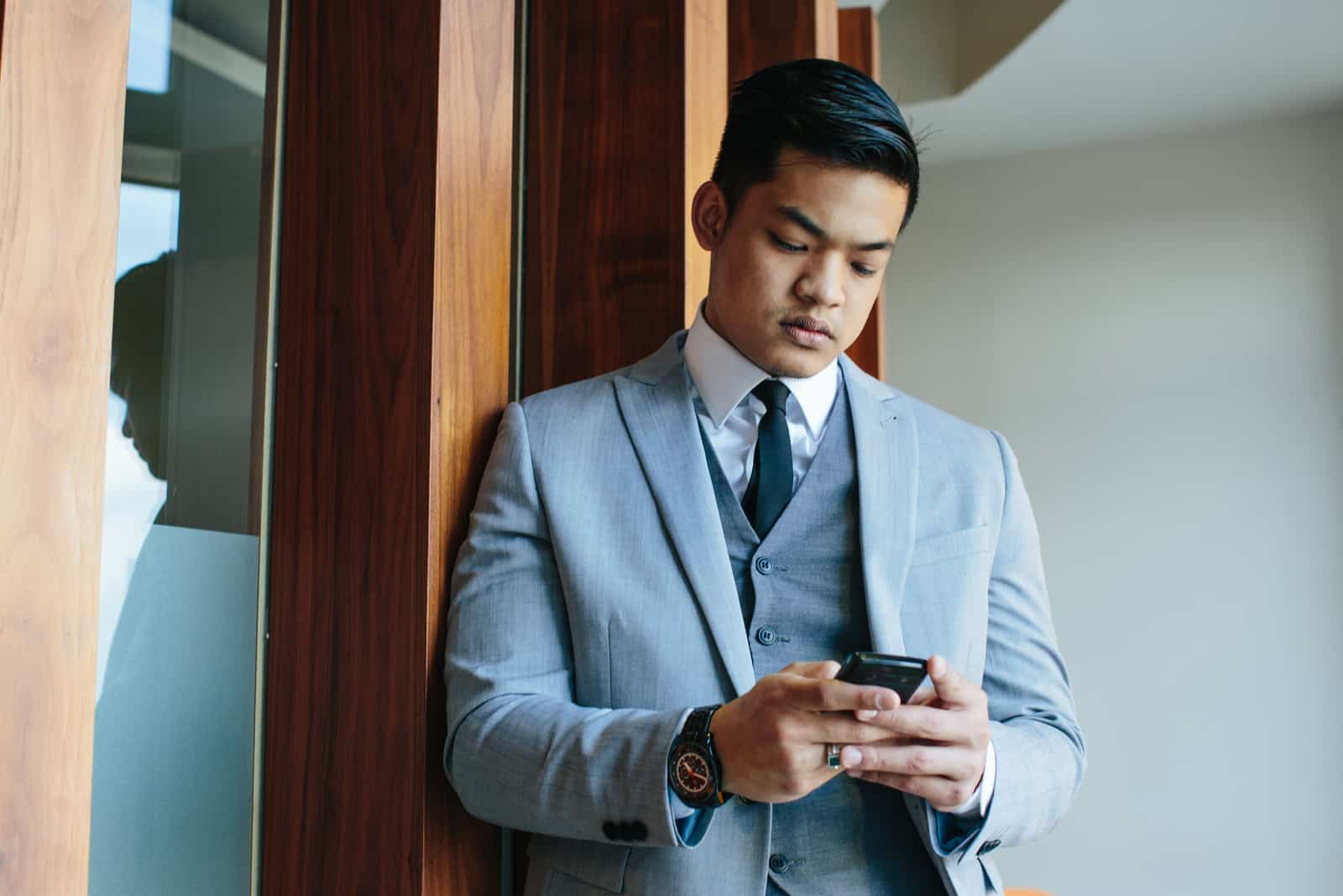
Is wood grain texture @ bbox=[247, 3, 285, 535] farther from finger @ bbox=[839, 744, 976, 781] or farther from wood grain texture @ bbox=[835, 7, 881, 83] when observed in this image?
wood grain texture @ bbox=[835, 7, 881, 83]

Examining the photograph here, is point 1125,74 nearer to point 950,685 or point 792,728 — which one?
point 950,685

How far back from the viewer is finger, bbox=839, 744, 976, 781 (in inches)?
47.7

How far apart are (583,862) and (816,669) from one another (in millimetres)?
406

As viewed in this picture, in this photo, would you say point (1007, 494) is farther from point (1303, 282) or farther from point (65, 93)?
point (1303, 282)

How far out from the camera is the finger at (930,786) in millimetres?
Result: 1245

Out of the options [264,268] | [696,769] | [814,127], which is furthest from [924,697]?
[264,268]

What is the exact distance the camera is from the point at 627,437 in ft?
5.02

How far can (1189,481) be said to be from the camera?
4.75 meters

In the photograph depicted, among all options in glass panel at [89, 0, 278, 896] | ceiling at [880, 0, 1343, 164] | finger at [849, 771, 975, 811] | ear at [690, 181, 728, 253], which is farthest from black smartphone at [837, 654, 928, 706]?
ceiling at [880, 0, 1343, 164]

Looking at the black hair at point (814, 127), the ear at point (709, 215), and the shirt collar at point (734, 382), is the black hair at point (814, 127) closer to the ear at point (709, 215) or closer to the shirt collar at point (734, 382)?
the ear at point (709, 215)

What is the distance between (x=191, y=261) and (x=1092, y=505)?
4093 millimetres

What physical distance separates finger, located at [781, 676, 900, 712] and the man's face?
0.48 meters

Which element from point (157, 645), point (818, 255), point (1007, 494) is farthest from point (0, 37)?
point (1007, 494)

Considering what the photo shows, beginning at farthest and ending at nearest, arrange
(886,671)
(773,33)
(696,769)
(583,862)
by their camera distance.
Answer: (773,33)
(583,862)
(696,769)
(886,671)
